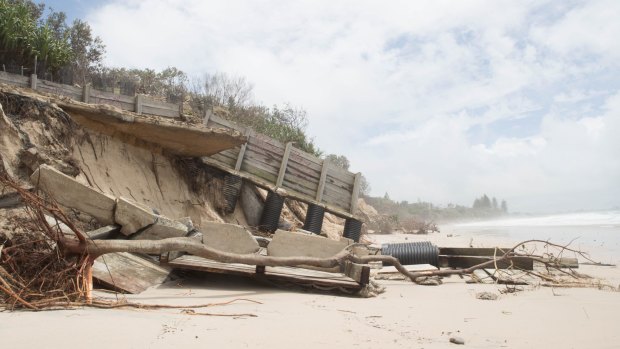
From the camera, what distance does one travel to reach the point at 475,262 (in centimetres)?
843

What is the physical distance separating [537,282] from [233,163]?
27.0ft

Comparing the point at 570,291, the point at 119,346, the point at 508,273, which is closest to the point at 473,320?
the point at 570,291

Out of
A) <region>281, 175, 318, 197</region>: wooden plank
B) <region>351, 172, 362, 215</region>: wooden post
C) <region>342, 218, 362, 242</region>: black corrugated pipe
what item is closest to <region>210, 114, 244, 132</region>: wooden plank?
<region>281, 175, 318, 197</region>: wooden plank

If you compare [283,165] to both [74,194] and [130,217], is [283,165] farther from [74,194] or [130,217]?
[74,194]

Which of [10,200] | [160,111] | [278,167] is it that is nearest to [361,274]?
[10,200]

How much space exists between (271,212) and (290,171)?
137 cm

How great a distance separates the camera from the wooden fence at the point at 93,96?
419 inches

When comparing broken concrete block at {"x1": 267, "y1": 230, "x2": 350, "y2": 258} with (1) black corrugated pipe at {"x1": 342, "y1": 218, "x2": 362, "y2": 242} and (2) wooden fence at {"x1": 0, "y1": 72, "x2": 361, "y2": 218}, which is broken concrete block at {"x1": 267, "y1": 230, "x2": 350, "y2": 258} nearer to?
(2) wooden fence at {"x1": 0, "y1": 72, "x2": 361, "y2": 218}

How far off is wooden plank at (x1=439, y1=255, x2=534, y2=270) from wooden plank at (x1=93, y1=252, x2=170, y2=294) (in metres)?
5.64

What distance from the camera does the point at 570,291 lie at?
570cm

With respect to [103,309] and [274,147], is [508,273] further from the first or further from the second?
[274,147]

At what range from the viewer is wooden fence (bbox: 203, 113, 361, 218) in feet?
40.6

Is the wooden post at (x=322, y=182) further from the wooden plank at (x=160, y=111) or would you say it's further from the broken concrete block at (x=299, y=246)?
the broken concrete block at (x=299, y=246)

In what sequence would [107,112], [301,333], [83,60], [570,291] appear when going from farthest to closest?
[83,60], [107,112], [570,291], [301,333]
